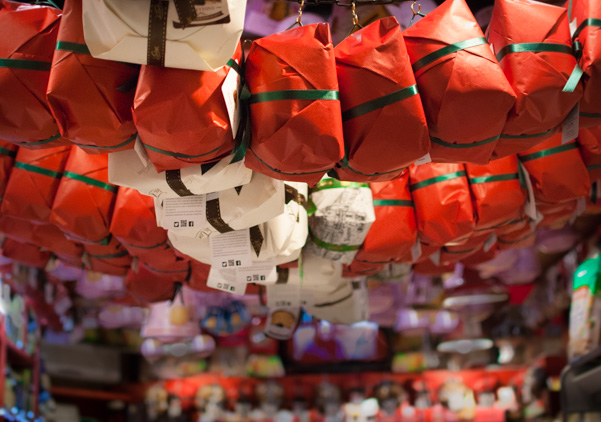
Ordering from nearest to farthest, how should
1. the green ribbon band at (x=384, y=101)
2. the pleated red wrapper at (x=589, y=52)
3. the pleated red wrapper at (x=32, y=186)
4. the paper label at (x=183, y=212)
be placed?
the green ribbon band at (x=384, y=101)
the pleated red wrapper at (x=589, y=52)
the paper label at (x=183, y=212)
the pleated red wrapper at (x=32, y=186)

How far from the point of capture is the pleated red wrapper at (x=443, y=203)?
260 cm

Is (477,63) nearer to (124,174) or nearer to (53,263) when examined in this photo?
(124,174)

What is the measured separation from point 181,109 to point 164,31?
0.68 feet

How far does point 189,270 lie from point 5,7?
159 centimetres

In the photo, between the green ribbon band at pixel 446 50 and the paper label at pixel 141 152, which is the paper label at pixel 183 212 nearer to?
the paper label at pixel 141 152

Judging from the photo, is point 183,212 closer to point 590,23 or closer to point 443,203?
point 443,203

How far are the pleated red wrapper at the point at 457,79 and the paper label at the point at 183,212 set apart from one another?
2.60ft

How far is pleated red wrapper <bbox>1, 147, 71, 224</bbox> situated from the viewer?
254cm

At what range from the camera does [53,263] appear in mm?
3361

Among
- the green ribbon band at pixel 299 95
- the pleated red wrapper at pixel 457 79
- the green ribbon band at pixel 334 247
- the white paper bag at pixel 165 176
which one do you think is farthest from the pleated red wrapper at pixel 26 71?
the green ribbon band at pixel 334 247

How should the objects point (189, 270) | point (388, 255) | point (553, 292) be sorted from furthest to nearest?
point (553, 292), point (189, 270), point (388, 255)

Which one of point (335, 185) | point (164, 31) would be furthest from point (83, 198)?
point (164, 31)

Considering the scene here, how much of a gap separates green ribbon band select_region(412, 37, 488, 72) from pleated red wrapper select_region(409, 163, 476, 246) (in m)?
0.83

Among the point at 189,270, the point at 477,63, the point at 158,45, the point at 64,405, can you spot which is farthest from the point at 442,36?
the point at 64,405
